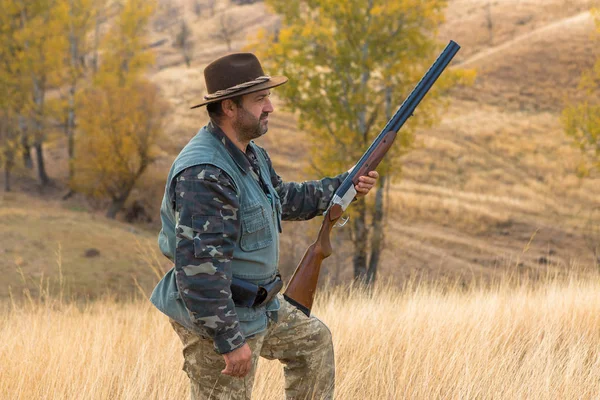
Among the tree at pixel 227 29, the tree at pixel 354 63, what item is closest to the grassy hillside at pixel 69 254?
the tree at pixel 354 63

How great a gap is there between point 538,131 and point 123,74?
23.4m

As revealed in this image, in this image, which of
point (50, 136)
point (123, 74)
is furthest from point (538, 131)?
point (50, 136)

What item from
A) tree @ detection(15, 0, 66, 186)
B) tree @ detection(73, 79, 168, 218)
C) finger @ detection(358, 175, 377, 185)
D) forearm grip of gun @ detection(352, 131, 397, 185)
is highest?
tree @ detection(15, 0, 66, 186)

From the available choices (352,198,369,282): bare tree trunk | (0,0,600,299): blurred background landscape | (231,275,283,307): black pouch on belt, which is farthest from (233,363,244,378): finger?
(352,198,369,282): bare tree trunk

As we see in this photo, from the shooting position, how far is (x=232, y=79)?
2.56 meters

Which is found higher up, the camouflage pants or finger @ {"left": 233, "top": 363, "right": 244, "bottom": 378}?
finger @ {"left": 233, "top": 363, "right": 244, "bottom": 378}

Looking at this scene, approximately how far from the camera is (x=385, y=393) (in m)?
3.35

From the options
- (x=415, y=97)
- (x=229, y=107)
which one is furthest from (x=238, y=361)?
(x=415, y=97)

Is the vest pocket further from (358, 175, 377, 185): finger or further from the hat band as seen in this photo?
(358, 175, 377, 185): finger

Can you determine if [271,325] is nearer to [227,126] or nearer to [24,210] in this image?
[227,126]

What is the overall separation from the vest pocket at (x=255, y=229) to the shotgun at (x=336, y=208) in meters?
0.42

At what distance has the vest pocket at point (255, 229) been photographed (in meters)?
2.50

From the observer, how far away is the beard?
261 centimetres

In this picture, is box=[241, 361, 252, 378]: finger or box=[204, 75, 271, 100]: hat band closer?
box=[241, 361, 252, 378]: finger
